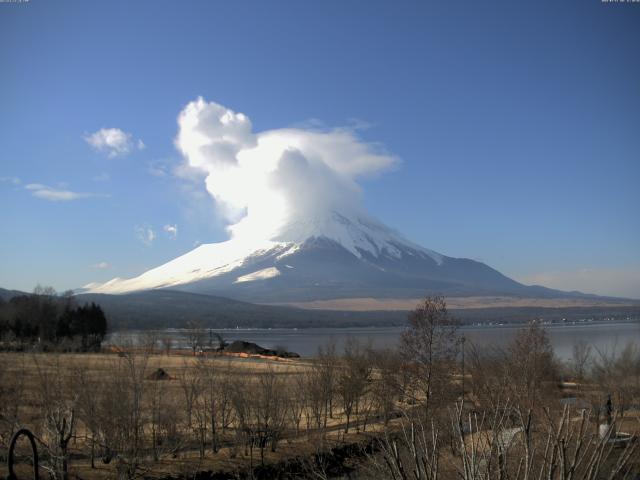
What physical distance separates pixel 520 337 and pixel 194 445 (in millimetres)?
15898

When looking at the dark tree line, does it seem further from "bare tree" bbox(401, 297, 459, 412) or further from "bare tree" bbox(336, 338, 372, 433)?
"bare tree" bbox(401, 297, 459, 412)

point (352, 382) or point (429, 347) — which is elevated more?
point (429, 347)

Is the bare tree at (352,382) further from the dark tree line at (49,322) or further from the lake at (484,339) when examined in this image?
the dark tree line at (49,322)

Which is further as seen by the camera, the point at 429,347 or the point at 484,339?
the point at 484,339

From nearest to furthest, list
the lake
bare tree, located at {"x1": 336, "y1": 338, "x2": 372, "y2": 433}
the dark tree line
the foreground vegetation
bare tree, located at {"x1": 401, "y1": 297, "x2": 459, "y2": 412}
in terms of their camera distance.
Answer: the foreground vegetation < bare tree, located at {"x1": 401, "y1": 297, "x2": 459, "y2": 412} < bare tree, located at {"x1": 336, "y1": 338, "x2": 372, "y2": 433} < the lake < the dark tree line

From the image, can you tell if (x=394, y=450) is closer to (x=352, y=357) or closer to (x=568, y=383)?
(x=352, y=357)

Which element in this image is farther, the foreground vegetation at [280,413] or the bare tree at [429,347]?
the bare tree at [429,347]

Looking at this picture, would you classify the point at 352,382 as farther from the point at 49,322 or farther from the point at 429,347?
the point at 49,322

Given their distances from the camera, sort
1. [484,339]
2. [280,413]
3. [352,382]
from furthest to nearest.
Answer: [484,339] < [352,382] < [280,413]

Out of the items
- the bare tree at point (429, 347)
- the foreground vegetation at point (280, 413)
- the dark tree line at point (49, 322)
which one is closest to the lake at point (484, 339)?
the dark tree line at point (49, 322)

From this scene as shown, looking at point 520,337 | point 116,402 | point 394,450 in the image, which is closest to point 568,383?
point 520,337

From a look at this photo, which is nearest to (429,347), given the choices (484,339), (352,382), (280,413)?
(352,382)

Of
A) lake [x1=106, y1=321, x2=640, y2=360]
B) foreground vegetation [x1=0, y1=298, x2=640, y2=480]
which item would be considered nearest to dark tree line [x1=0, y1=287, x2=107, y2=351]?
lake [x1=106, y1=321, x2=640, y2=360]

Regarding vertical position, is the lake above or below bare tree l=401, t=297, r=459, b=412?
below
